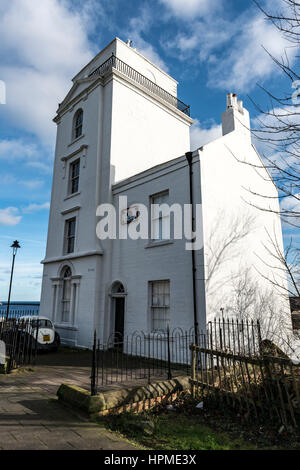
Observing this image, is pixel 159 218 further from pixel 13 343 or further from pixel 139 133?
pixel 13 343

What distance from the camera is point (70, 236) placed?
1653 centimetres

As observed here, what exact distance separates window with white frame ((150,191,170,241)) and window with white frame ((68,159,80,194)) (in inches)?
258

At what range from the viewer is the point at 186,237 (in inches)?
421

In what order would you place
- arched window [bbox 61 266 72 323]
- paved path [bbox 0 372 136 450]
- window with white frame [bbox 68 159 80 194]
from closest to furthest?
paved path [bbox 0 372 136 450]
arched window [bbox 61 266 72 323]
window with white frame [bbox 68 159 80 194]

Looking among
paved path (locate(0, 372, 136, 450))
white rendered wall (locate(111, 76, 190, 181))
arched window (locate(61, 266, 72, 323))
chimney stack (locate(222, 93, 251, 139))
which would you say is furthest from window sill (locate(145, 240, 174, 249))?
paved path (locate(0, 372, 136, 450))

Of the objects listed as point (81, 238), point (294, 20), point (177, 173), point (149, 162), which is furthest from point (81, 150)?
point (294, 20)

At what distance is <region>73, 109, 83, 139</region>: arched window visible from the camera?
1793 cm

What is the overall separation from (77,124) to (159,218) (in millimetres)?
10131

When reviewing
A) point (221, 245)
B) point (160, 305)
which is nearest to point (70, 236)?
point (160, 305)

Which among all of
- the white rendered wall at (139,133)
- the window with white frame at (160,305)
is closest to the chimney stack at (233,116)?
the white rendered wall at (139,133)

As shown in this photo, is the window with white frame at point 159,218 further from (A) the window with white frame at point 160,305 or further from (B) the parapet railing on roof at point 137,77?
(B) the parapet railing on roof at point 137,77

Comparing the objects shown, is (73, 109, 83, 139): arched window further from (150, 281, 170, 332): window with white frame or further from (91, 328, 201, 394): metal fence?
(91, 328, 201, 394): metal fence
